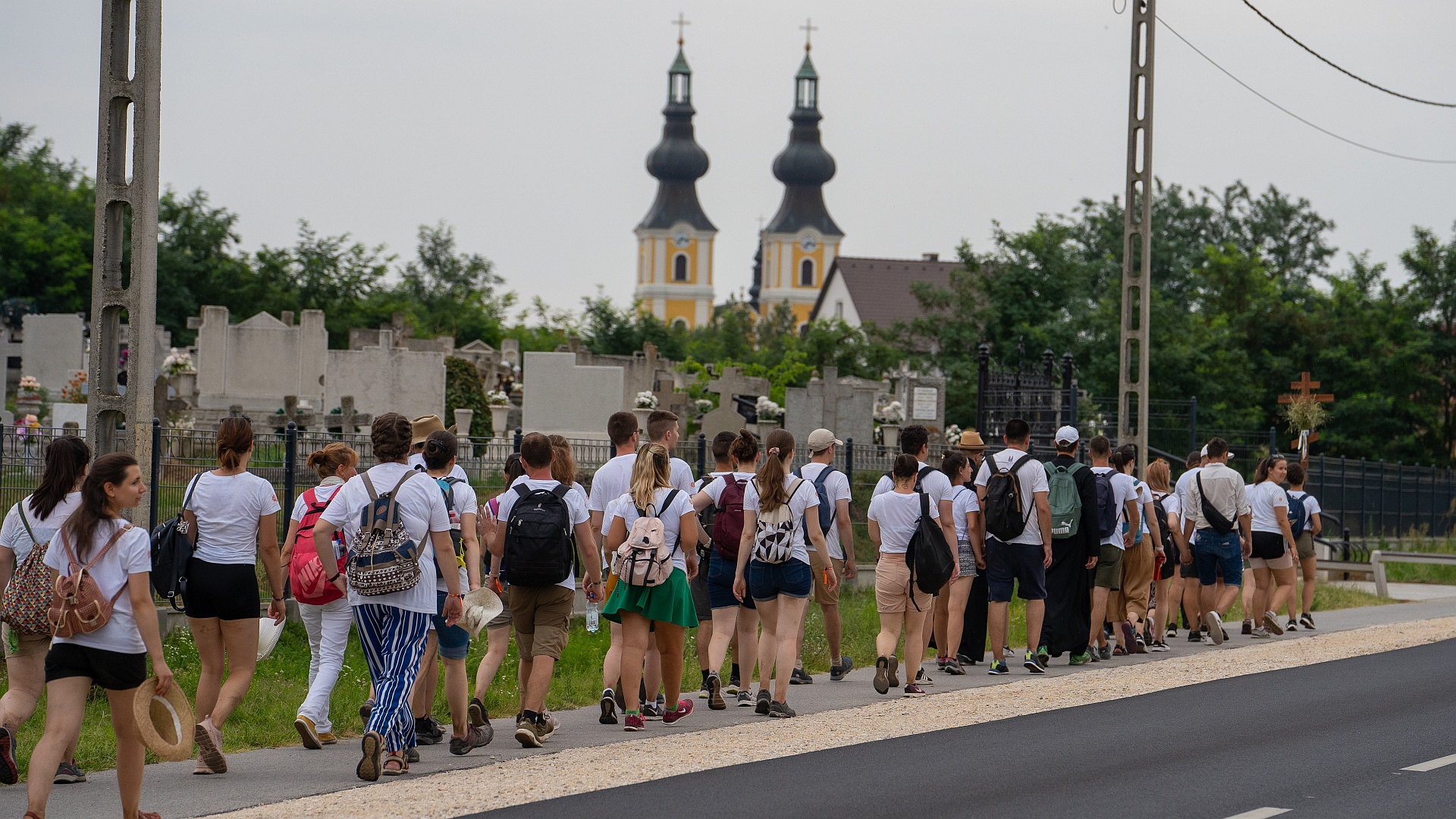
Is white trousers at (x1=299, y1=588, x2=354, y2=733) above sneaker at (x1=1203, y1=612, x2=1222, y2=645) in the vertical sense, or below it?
above

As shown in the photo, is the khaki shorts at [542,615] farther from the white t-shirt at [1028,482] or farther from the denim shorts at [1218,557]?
the denim shorts at [1218,557]

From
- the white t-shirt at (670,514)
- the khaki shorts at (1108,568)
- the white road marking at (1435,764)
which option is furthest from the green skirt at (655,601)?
the khaki shorts at (1108,568)

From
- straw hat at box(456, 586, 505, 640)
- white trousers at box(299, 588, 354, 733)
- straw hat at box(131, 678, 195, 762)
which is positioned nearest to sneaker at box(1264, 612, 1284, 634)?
straw hat at box(456, 586, 505, 640)

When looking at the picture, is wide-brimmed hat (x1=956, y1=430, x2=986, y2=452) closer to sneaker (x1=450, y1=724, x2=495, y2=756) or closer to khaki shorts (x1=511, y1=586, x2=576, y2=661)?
khaki shorts (x1=511, y1=586, x2=576, y2=661)

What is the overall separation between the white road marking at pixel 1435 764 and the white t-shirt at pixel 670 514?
407 centimetres

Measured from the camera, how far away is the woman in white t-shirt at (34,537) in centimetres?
668

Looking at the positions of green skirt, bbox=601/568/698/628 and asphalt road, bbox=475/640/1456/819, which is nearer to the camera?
asphalt road, bbox=475/640/1456/819

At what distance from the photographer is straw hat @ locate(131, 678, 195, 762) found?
6.46m

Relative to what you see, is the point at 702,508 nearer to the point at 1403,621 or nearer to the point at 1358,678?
the point at 1358,678

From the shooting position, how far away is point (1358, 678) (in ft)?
40.1

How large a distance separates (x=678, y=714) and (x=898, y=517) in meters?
2.32

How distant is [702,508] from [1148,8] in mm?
12758

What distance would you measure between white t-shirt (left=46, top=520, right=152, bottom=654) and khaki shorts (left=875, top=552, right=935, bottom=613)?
577 cm

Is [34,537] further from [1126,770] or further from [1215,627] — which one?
[1215,627]
